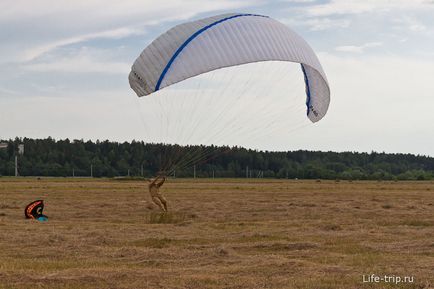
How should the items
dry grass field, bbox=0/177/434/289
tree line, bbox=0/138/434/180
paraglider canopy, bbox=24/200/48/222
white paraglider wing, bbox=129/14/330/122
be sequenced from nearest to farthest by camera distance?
dry grass field, bbox=0/177/434/289 < white paraglider wing, bbox=129/14/330/122 < paraglider canopy, bbox=24/200/48/222 < tree line, bbox=0/138/434/180

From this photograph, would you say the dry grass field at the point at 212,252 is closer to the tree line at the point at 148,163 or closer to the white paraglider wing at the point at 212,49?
the white paraglider wing at the point at 212,49

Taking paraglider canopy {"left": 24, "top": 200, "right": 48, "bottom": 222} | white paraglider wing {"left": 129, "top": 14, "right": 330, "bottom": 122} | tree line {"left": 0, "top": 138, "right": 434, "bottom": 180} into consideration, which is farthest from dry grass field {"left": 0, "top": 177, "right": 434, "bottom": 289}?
tree line {"left": 0, "top": 138, "right": 434, "bottom": 180}

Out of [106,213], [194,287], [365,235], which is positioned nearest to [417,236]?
[365,235]

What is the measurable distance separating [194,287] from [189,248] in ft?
16.4

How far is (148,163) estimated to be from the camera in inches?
4958

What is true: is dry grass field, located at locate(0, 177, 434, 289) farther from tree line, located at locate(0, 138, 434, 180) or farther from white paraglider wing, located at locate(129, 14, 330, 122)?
tree line, located at locate(0, 138, 434, 180)

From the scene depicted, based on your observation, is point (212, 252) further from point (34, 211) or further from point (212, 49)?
point (34, 211)

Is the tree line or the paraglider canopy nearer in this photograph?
the paraglider canopy

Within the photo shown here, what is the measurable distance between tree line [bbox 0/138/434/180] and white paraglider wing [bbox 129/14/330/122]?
9191cm

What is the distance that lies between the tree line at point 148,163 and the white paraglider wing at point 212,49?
302 feet

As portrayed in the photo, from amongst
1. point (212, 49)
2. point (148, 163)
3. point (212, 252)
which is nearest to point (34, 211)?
point (212, 49)

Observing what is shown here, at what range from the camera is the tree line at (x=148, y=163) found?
404 ft

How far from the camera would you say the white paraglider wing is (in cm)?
1681

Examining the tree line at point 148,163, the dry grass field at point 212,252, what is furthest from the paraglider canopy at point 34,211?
the tree line at point 148,163
